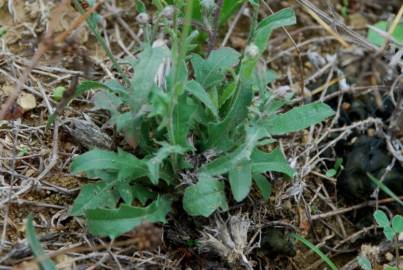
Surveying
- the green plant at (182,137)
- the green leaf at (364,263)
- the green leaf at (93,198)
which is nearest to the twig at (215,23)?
the green plant at (182,137)

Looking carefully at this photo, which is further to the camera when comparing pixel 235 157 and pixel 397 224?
pixel 397 224

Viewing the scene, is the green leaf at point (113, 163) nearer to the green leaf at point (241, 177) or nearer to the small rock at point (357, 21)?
the green leaf at point (241, 177)

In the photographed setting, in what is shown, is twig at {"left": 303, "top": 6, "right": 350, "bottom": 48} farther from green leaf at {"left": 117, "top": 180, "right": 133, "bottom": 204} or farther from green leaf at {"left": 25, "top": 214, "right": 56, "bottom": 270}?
green leaf at {"left": 25, "top": 214, "right": 56, "bottom": 270}

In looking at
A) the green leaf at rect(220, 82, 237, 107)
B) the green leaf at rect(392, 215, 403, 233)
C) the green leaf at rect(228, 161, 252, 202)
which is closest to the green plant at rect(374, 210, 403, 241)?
the green leaf at rect(392, 215, 403, 233)

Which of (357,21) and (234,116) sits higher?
(234,116)

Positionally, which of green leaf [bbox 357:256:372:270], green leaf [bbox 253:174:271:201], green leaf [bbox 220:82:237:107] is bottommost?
green leaf [bbox 357:256:372:270]

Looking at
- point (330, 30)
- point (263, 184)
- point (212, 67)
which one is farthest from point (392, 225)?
point (212, 67)

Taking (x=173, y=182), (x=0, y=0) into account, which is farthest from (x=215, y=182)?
(x=0, y=0)

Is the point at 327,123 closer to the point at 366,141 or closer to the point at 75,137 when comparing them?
the point at 366,141

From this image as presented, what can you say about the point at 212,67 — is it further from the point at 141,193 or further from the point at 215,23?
the point at 141,193
